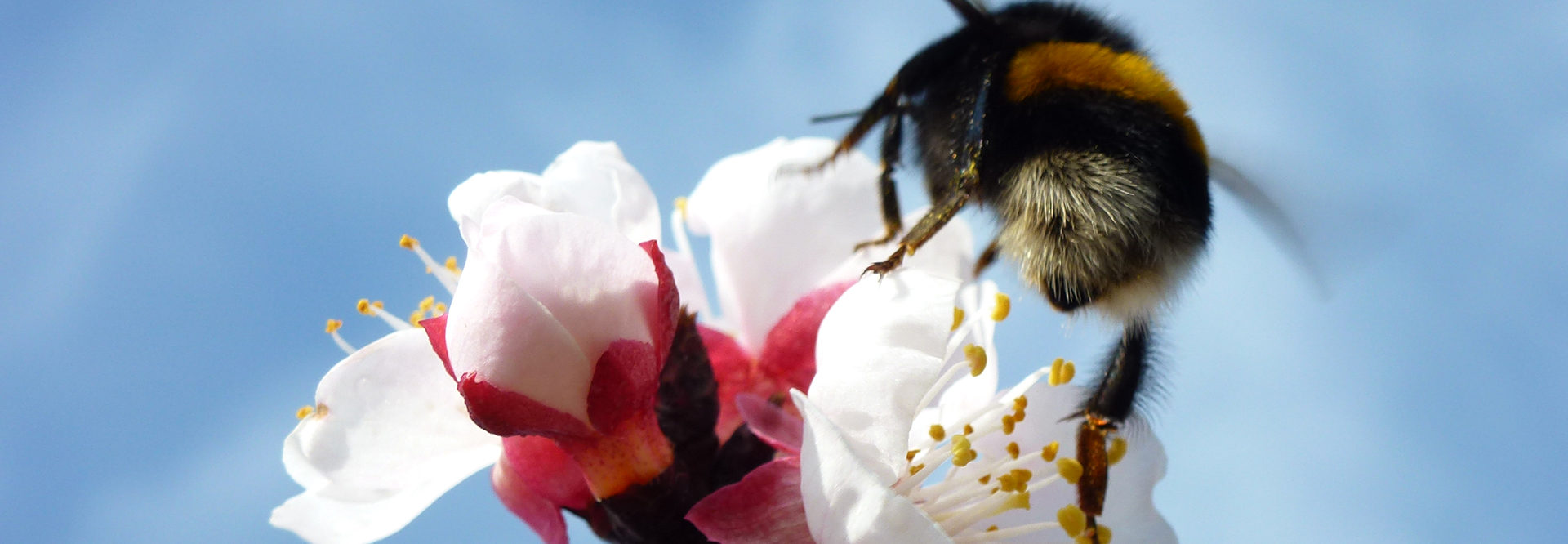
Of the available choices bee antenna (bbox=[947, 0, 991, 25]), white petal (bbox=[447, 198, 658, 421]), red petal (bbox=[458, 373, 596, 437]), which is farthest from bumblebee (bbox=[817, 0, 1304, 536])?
red petal (bbox=[458, 373, 596, 437])

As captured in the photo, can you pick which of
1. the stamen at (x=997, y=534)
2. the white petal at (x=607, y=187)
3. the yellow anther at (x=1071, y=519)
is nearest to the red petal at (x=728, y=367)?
the white petal at (x=607, y=187)

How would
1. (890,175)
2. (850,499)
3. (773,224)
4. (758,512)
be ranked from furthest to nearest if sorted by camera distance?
(773,224)
(890,175)
(758,512)
(850,499)

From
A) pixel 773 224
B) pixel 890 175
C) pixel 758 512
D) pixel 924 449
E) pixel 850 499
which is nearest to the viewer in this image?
pixel 850 499

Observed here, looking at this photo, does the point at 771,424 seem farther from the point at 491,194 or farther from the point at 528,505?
the point at 491,194

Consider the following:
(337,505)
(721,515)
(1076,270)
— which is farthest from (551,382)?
(1076,270)

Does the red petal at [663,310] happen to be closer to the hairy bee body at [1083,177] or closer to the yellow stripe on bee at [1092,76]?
the hairy bee body at [1083,177]

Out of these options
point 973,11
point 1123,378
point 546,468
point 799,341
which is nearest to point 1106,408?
point 1123,378
